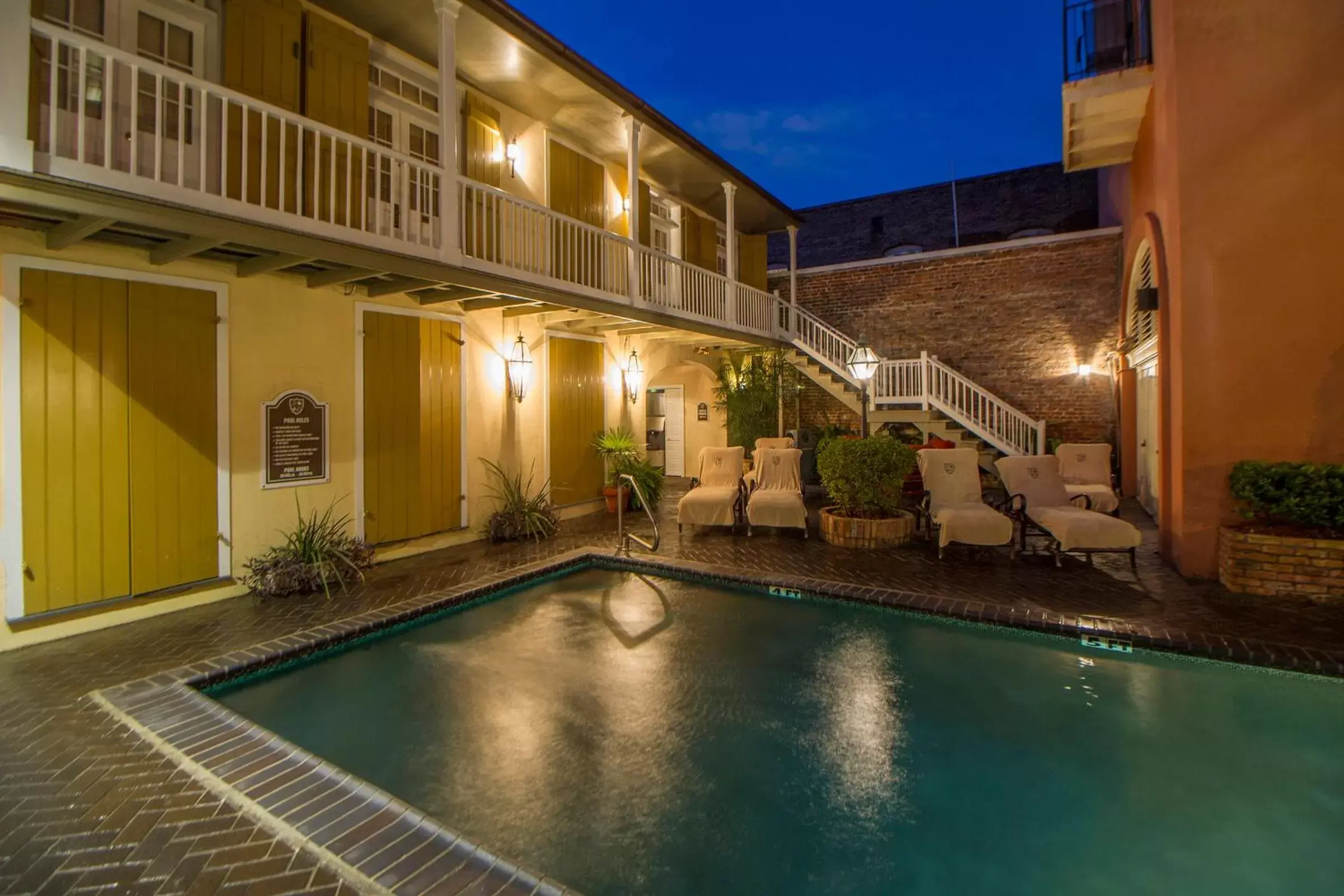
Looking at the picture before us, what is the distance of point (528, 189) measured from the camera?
909 centimetres

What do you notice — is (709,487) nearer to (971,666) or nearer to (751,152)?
(971,666)

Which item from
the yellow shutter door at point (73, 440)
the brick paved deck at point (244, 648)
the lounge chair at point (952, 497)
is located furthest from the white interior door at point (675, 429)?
the yellow shutter door at point (73, 440)

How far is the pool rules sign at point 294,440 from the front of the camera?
630cm

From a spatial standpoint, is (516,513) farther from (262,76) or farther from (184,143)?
(262,76)

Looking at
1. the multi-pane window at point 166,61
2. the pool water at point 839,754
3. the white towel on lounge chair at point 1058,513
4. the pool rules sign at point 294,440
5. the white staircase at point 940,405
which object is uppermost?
the multi-pane window at point 166,61

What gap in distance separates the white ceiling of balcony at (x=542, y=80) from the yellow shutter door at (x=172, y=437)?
138 inches

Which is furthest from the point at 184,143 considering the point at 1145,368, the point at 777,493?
the point at 1145,368

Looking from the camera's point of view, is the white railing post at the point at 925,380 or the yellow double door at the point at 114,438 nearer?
the yellow double door at the point at 114,438

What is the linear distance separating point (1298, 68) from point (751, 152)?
13430cm

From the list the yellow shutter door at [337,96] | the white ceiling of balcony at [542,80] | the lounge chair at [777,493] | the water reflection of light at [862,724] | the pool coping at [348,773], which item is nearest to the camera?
the pool coping at [348,773]

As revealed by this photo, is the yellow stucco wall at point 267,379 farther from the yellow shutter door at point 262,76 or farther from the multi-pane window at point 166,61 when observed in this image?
the multi-pane window at point 166,61

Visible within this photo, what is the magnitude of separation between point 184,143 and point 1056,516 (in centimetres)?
890

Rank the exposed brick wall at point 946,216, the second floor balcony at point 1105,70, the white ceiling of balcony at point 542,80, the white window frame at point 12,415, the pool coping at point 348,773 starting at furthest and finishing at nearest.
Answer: the exposed brick wall at point 946,216 → the second floor balcony at point 1105,70 → the white ceiling of balcony at point 542,80 → the white window frame at point 12,415 → the pool coping at point 348,773

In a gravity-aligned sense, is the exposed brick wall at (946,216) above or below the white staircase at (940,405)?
above
